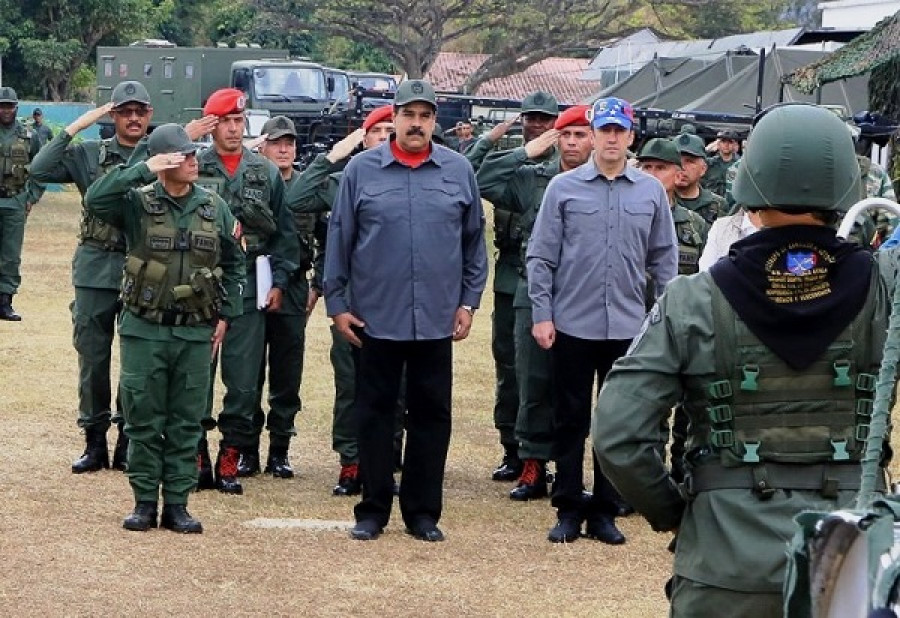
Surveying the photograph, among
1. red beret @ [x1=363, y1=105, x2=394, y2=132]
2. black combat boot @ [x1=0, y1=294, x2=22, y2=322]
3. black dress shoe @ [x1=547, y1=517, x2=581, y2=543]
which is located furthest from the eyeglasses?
black combat boot @ [x1=0, y1=294, x2=22, y2=322]

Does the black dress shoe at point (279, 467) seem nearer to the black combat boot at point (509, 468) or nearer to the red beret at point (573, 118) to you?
the black combat boot at point (509, 468)

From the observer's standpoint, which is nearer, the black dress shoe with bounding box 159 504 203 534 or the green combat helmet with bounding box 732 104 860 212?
the green combat helmet with bounding box 732 104 860 212

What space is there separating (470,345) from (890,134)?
422cm

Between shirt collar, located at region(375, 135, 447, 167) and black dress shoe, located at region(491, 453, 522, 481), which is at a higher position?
shirt collar, located at region(375, 135, 447, 167)

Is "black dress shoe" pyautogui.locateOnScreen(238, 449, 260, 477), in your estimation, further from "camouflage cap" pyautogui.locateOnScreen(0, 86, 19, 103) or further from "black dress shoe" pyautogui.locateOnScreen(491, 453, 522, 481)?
"camouflage cap" pyautogui.locateOnScreen(0, 86, 19, 103)

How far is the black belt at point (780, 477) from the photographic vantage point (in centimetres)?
396

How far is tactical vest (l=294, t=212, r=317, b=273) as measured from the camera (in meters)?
9.83

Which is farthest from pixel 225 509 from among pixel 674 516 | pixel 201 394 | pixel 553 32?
pixel 553 32

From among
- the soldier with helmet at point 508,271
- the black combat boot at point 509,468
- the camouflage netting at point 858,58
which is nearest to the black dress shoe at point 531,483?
the soldier with helmet at point 508,271

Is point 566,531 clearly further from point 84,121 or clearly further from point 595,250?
point 84,121

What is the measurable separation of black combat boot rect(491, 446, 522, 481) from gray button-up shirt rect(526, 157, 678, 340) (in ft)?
6.67

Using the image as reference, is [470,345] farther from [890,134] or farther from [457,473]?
[457,473]

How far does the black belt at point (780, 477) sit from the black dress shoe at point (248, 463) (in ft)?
20.2

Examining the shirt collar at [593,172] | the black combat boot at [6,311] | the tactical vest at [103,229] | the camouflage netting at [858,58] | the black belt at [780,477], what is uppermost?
the camouflage netting at [858,58]
